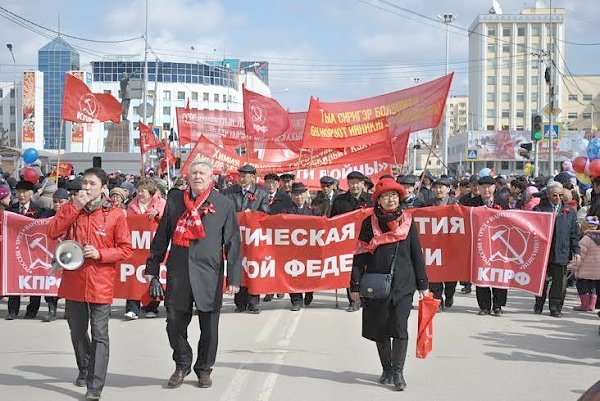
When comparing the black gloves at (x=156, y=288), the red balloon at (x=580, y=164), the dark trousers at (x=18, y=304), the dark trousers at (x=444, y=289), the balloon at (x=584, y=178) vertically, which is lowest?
the dark trousers at (x=18, y=304)

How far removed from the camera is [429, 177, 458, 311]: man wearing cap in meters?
11.1

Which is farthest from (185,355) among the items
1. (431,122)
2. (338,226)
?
(431,122)

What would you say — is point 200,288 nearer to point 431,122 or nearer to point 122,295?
point 122,295

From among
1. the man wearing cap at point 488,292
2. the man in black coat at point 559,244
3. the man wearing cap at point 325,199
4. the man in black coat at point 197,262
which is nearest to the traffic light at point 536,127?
the man wearing cap at point 325,199

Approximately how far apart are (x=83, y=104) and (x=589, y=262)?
1043 cm

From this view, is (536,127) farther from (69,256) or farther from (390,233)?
(69,256)

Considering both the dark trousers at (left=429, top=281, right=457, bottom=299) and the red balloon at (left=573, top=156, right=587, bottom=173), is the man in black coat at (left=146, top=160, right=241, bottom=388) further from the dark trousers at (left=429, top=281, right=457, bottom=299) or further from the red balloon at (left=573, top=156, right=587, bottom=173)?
the red balloon at (left=573, top=156, right=587, bottom=173)

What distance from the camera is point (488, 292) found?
35.7 feet

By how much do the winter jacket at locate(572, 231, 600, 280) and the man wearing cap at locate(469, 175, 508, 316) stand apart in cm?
109

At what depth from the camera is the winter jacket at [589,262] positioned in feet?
32.6

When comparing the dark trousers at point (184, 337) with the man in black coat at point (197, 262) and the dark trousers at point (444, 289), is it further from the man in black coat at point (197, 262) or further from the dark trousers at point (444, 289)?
the dark trousers at point (444, 289)

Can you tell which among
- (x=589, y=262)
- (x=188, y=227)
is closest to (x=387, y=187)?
(x=188, y=227)

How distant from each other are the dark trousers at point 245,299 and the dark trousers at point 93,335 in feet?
14.1

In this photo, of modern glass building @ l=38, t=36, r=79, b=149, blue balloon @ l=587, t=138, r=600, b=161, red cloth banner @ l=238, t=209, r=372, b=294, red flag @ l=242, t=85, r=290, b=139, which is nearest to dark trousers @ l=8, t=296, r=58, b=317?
red cloth banner @ l=238, t=209, r=372, b=294
